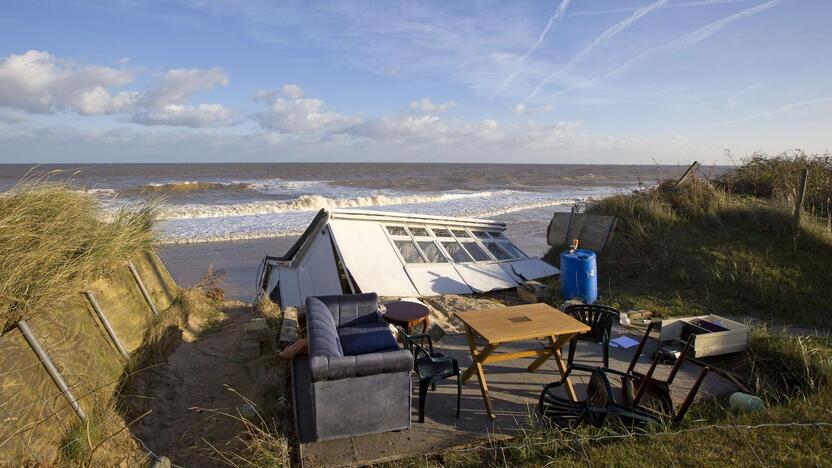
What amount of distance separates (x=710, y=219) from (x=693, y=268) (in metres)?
2.34

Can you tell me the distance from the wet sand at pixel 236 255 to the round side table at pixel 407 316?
5.48 metres

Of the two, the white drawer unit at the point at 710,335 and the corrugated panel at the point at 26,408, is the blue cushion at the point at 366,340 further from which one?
the white drawer unit at the point at 710,335

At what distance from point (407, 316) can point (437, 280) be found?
2.86m

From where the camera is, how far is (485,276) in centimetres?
1006

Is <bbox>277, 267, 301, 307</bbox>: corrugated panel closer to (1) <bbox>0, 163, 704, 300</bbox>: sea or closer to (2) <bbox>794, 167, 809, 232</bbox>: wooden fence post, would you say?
(1) <bbox>0, 163, 704, 300</bbox>: sea

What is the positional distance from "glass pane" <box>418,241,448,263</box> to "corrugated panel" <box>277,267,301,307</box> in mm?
2650

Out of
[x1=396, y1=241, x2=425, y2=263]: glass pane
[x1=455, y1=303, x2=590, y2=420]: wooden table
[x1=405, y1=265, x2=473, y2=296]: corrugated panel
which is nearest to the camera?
[x1=455, y1=303, x2=590, y2=420]: wooden table

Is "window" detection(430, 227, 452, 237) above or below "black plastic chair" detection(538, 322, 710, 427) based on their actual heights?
above

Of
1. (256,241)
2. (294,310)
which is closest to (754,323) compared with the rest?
(294,310)

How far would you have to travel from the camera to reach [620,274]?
10.5 m

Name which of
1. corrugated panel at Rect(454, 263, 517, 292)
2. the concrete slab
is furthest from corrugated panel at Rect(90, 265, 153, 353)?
corrugated panel at Rect(454, 263, 517, 292)

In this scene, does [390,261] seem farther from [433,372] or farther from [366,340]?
[433,372]

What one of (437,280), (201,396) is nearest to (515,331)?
(201,396)

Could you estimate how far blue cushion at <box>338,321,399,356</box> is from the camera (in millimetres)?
5305
